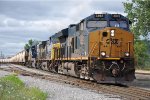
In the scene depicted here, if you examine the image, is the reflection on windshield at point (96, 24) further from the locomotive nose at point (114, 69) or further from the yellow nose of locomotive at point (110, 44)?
the locomotive nose at point (114, 69)

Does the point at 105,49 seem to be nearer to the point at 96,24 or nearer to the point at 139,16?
the point at 96,24

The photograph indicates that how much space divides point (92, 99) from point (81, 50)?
26.3 ft

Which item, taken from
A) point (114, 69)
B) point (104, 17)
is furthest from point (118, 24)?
point (114, 69)

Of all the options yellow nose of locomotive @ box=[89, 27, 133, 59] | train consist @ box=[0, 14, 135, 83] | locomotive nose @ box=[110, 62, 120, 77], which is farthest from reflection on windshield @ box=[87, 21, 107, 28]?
locomotive nose @ box=[110, 62, 120, 77]

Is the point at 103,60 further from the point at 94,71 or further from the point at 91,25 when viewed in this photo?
the point at 91,25

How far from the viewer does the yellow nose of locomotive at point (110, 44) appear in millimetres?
19797

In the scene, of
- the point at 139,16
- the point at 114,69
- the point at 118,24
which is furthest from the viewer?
the point at 139,16

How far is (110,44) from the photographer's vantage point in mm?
19875

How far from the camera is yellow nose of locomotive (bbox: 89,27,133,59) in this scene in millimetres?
19797

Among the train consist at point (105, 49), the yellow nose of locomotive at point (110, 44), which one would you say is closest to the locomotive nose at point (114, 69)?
the train consist at point (105, 49)

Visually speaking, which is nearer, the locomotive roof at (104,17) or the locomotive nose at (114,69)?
the locomotive nose at (114,69)

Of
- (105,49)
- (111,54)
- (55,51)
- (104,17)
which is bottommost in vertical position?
(111,54)

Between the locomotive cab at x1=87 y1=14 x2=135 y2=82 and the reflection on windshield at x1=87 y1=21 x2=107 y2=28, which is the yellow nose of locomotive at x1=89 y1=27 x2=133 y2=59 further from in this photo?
the reflection on windshield at x1=87 y1=21 x2=107 y2=28

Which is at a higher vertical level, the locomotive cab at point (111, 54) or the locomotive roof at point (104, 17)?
the locomotive roof at point (104, 17)
